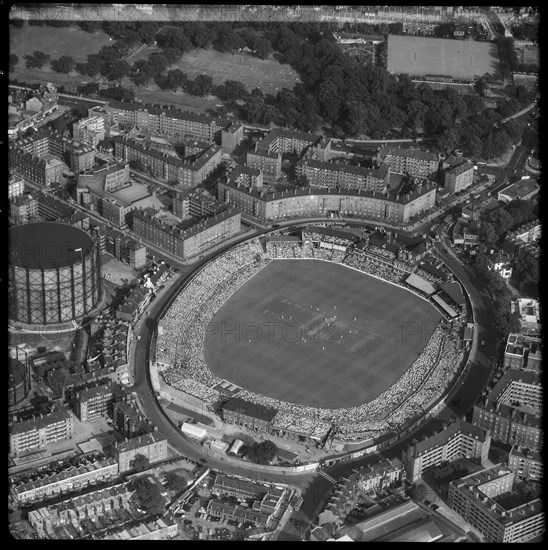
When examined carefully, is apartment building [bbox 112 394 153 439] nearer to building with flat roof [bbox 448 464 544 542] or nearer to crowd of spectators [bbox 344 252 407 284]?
building with flat roof [bbox 448 464 544 542]

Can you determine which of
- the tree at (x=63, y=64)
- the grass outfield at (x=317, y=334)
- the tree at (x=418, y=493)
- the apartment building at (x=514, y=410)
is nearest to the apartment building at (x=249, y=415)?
the grass outfield at (x=317, y=334)

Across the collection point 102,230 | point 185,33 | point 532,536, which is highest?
point 185,33

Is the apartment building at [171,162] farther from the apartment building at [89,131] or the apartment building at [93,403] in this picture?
the apartment building at [93,403]

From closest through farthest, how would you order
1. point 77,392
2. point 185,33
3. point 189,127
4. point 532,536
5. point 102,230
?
point 532,536 < point 77,392 < point 102,230 < point 189,127 < point 185,33

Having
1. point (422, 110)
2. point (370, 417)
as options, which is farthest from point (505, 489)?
point (422, 110)

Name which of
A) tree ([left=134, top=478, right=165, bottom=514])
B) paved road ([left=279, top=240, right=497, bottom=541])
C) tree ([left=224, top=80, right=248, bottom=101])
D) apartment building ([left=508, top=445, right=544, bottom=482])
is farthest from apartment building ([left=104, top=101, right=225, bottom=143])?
apartment building ([left=508, top=445, right=544, bottom=482])

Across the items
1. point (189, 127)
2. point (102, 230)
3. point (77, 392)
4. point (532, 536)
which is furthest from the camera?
point (189, 127)

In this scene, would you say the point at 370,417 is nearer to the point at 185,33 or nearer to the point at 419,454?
the point at 419,454
